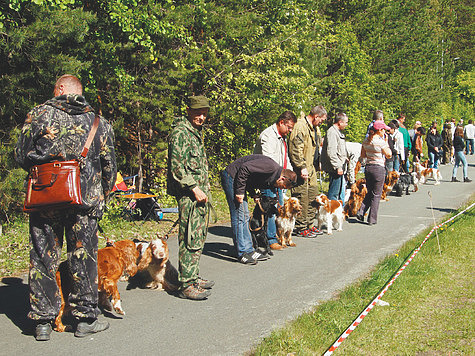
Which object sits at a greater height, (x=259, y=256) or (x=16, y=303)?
(x=259, y=256)

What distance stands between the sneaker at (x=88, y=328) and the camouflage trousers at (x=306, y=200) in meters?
5.39

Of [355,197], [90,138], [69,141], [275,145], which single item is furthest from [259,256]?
[355,197]

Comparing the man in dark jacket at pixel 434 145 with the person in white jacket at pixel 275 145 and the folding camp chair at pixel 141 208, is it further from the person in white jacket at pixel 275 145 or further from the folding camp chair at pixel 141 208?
the person in white jacket at pixel 275 145

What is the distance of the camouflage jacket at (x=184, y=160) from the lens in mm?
5902

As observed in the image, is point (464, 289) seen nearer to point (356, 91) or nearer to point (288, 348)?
point (288, 348)

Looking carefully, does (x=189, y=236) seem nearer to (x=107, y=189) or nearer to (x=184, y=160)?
(x=184, y=160)

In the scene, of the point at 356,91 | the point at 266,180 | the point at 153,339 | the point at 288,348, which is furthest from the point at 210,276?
the point at 356,91

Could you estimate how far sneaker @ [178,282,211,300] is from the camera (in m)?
6.08

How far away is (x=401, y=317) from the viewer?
5371 mm

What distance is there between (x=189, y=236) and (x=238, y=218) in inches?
65.7

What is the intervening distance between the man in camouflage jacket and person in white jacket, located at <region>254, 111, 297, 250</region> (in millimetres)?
4131

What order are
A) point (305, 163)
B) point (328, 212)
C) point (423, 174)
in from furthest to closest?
point (423, 174), point (328, 212), point (305, 163)

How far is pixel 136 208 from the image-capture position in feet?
36.8

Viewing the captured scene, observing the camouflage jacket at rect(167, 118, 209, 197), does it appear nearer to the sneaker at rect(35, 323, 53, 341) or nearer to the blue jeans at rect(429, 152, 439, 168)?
the sneaker at rect(35, 323, 53, 341)
